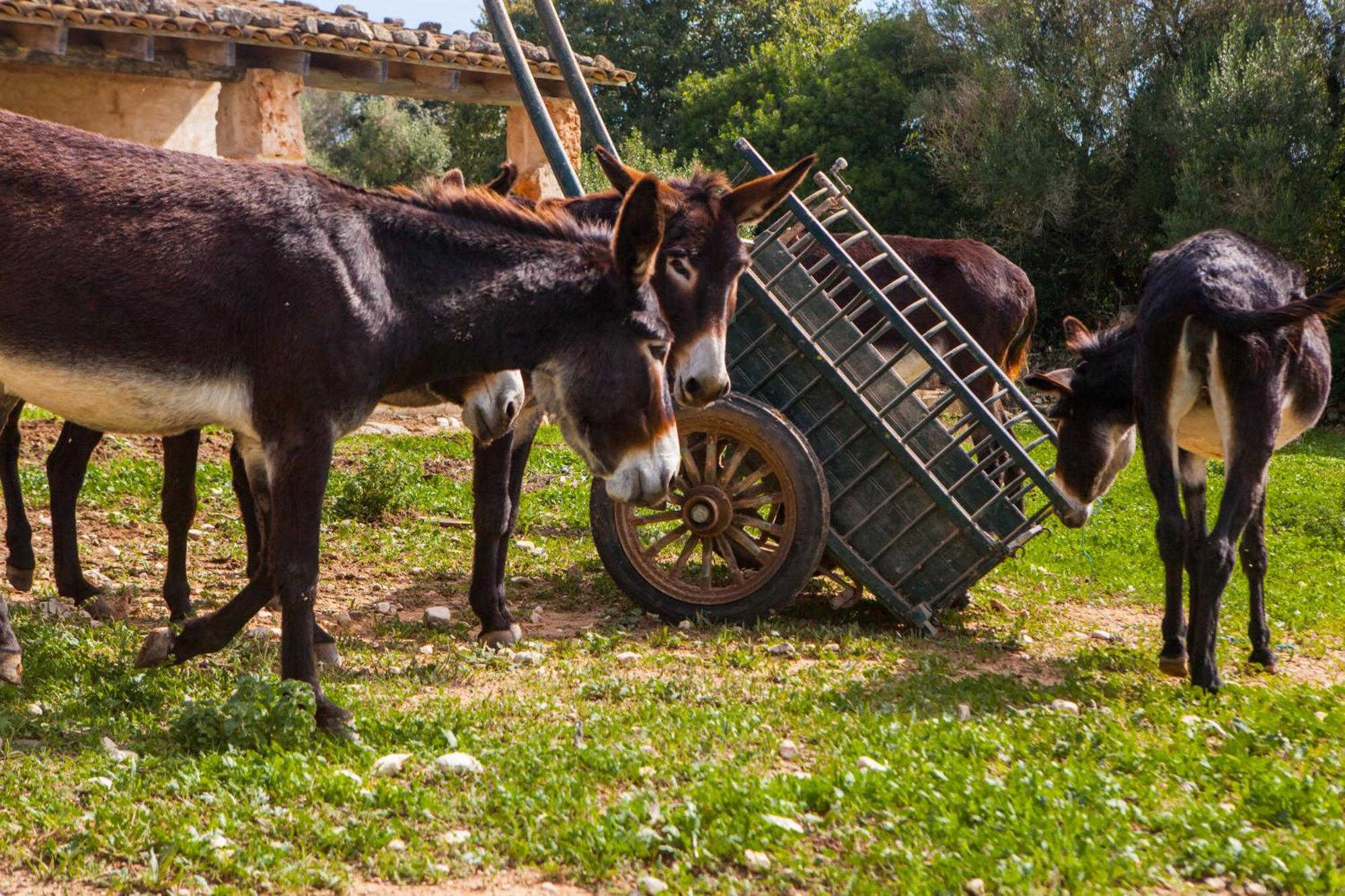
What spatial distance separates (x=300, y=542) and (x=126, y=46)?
8.57 metres

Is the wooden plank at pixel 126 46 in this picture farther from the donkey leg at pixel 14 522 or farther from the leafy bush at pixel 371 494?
the donkey leg at pixel 14 522

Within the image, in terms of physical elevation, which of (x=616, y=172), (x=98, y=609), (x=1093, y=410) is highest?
(x=616, y=172)

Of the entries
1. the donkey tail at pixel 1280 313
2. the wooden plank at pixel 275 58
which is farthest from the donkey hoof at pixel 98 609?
the wooden plank at pixel 275 58

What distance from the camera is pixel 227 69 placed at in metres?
11.9

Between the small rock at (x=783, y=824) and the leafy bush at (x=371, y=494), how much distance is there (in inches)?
205

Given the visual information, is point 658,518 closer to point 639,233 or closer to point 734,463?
point 734,463

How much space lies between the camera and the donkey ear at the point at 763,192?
592cm

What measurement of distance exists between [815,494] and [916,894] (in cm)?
300

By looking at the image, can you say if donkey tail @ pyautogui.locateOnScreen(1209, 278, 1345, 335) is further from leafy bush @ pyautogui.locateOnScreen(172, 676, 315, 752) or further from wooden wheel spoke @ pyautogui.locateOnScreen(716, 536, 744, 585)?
leafy bush @ pyautogui.locateOnScreen(172, 676, 315, 752)

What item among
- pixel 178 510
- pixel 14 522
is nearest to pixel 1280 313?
pixel 178 510

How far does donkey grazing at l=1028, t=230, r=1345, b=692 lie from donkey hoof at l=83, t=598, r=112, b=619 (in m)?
4.49

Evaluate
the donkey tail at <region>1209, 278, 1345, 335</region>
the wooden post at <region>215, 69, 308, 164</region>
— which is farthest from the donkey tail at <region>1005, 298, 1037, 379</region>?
the wooden post at <region>215, 69, 308, 164</region>

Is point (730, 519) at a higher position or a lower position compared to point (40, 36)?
lower

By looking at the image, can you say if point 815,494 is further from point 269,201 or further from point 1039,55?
point 1039,55
